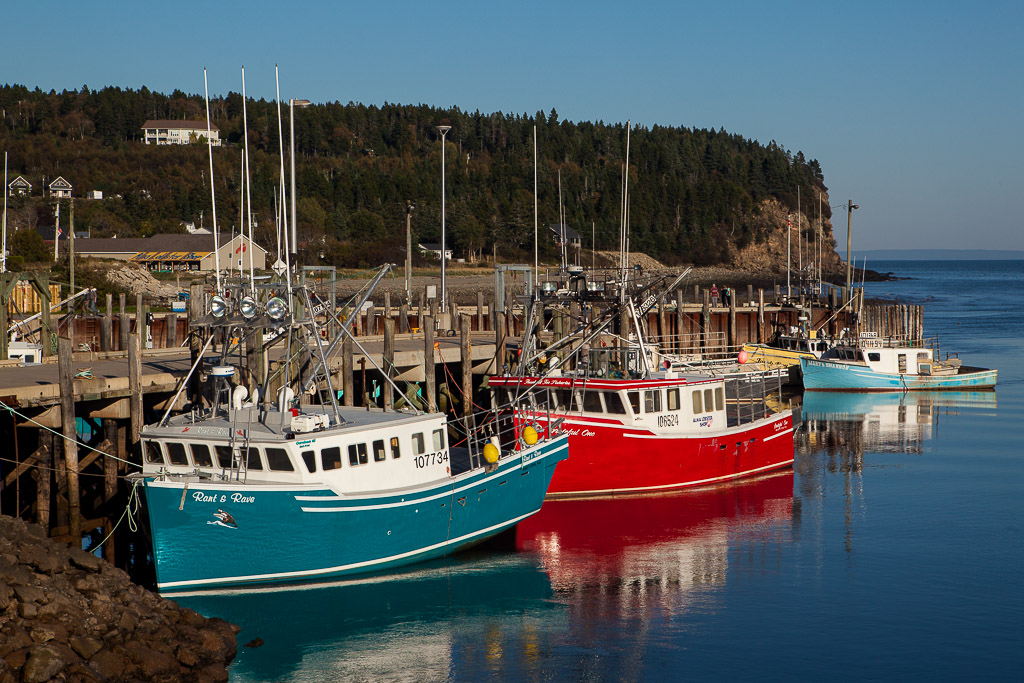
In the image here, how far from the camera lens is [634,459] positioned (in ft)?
89.1

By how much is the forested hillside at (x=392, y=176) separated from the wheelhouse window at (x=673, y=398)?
221 ft

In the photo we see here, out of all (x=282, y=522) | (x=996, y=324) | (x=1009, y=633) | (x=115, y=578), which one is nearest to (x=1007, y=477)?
(x=1009, y=633)

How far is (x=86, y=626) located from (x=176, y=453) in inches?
161

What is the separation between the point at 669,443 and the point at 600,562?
5.60 meters

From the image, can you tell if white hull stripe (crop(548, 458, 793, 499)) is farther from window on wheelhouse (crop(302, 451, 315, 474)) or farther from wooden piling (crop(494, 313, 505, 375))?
window on wheelhouse (crop(302, 451, 315, 474))

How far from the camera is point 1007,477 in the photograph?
31.6 m

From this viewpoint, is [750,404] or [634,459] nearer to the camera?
[634,459]

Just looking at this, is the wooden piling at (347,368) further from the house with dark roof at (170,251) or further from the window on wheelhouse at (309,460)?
the house with dark roof at (170,251)

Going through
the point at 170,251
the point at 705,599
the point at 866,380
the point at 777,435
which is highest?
the point at 170,251

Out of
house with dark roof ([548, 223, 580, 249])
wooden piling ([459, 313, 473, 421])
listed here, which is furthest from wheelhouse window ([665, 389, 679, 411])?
house with dark roof ([548, 223, 580, 249])

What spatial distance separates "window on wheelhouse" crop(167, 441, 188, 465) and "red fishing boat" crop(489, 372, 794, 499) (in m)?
8.90

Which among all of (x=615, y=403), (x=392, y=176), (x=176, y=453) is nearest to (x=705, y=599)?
(x=615, y=403)

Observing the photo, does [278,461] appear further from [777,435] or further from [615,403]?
[777,435]

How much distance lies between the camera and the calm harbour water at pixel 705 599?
57.2ft
